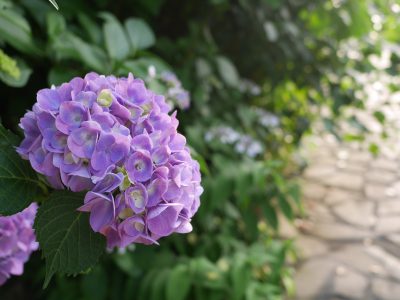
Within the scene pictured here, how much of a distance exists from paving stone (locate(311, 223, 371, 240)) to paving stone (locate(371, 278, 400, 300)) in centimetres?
45

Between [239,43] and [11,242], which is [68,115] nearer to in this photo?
[11,242]

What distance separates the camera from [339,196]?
→ 12.1 feet

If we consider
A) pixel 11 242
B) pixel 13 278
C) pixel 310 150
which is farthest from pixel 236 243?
pixel 310 150

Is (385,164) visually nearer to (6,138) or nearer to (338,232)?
(338,232)

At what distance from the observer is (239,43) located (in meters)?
2.37

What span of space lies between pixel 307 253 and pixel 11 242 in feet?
7.89

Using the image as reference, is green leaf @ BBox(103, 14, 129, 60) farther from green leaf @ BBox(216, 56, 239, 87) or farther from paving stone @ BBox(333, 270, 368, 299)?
paving stone @ BBox(333, 270, 368, 299)

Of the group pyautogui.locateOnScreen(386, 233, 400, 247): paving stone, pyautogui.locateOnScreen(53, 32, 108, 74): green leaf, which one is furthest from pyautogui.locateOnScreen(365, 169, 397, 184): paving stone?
pyautogui.locateOnScreen(53, 32, 108, 74): green leaf

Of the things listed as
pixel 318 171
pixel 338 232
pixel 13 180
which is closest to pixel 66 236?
pixel 13 180

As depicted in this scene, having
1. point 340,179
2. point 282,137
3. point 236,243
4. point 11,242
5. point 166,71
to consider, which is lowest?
point 11,242

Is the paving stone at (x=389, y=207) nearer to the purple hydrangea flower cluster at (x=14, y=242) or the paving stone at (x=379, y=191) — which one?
the paving stone at (x=379, y=191)

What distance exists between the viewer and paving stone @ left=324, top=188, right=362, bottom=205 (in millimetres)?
3617

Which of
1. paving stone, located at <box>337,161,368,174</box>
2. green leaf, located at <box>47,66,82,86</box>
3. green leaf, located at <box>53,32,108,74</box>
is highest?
paving stone, located at <box>337,161,368,174</box>

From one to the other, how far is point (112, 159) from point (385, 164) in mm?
4043
